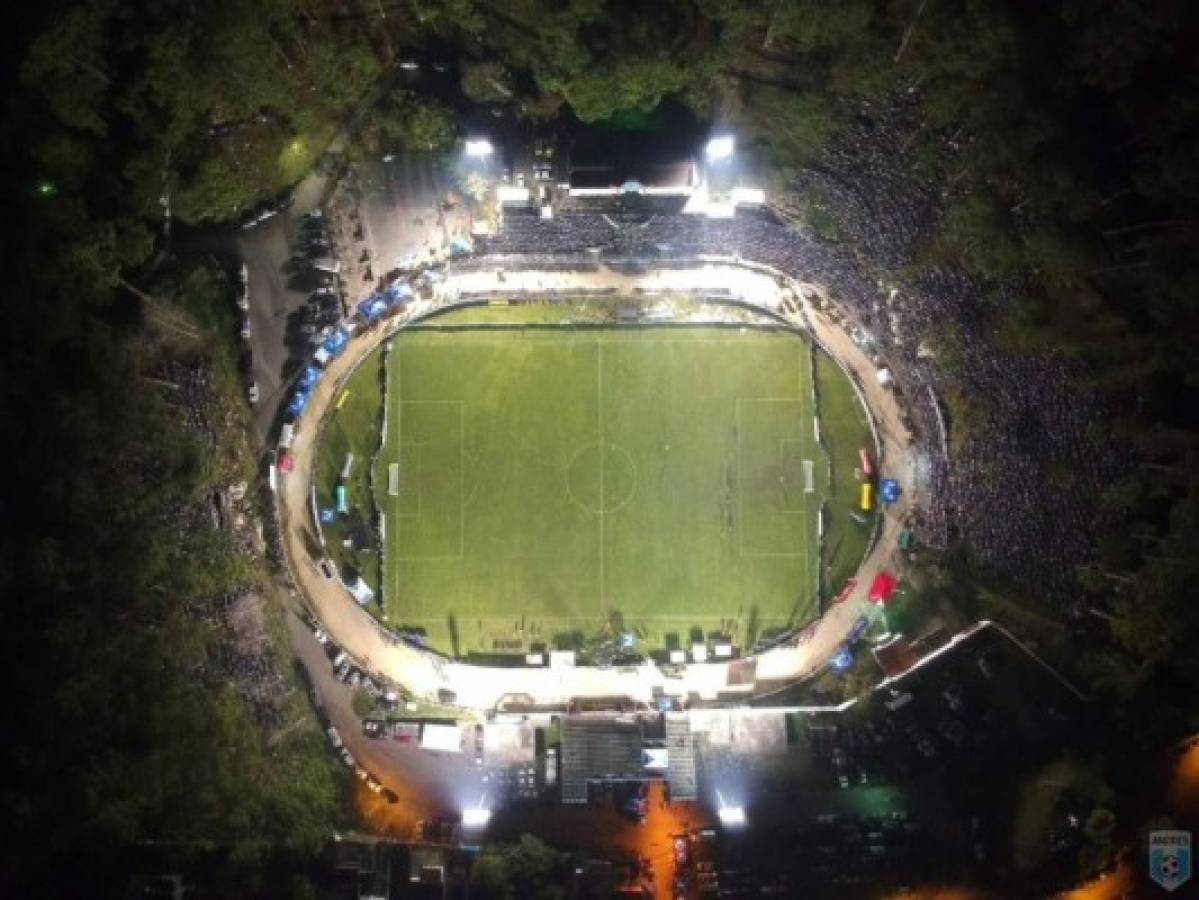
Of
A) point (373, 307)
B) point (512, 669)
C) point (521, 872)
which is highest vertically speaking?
point (373, 307)

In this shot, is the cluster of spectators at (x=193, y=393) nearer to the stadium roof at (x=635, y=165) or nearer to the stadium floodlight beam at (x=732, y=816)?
the stadium roof at (x=635, y=165)

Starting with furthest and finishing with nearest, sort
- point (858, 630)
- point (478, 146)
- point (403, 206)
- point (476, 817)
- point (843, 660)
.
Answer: point (403, 206) < point (478, 146) < point (858, 630) < point (843, 660) < point (476, 817)

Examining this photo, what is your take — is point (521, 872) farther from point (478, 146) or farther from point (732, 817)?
point (478, 146)

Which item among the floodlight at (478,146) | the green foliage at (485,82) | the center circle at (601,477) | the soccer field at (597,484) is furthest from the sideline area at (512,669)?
the green foliage at (485,82)

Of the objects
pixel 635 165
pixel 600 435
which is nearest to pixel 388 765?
pixel 600 435

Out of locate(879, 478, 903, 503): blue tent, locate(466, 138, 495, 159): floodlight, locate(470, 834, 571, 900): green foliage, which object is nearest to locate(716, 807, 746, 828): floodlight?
locate(470, 834, 571, 900): green foliage

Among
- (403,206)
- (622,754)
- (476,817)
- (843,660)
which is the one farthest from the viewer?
(403,206)

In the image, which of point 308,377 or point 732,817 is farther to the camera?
point 308,377

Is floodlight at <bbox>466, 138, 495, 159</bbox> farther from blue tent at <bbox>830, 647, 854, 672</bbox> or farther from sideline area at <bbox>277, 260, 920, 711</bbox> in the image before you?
blue tent at <bbox>830, 647, 854, 672</bbox>
